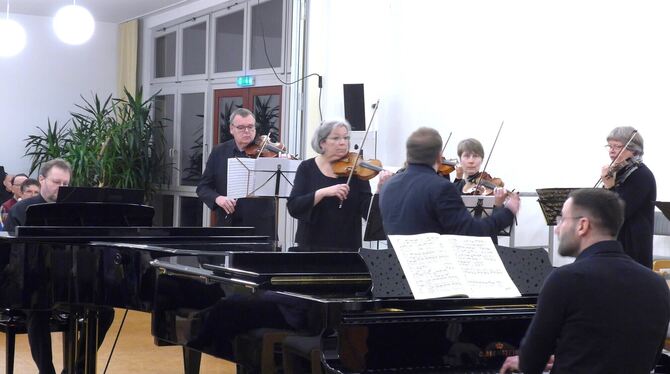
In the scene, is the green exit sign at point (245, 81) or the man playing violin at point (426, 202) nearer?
the man playing violin at point (426, 202)

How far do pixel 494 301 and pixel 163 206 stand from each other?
9711mm

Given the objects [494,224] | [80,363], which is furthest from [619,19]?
[80,363]

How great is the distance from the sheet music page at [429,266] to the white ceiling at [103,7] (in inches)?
343

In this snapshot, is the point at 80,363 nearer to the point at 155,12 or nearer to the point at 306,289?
the point at 306,289

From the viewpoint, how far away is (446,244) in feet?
9.35

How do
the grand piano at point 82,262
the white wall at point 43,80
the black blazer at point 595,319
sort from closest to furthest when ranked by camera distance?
the black blazer at point 595,319 → the grand piano at point 82,262 → the white wall at point 43,80

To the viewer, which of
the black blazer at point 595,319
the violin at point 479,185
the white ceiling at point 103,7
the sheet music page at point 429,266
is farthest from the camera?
the white ceiling at point 103,7

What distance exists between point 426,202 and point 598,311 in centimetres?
137

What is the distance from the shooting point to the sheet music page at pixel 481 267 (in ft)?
9.33

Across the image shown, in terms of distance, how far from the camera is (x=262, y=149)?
20.1ft

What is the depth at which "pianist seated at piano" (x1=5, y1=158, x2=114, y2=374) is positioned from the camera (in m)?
4.53

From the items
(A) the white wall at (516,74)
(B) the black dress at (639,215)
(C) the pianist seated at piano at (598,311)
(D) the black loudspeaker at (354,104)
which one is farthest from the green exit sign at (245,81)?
(C) the pianist seated at piano at (598,311)

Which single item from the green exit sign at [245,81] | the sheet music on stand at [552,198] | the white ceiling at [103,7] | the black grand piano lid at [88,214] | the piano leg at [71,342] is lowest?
the piano leg at [71,342]

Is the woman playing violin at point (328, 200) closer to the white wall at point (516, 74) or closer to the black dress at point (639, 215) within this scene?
the black dress at point (639, 215)
